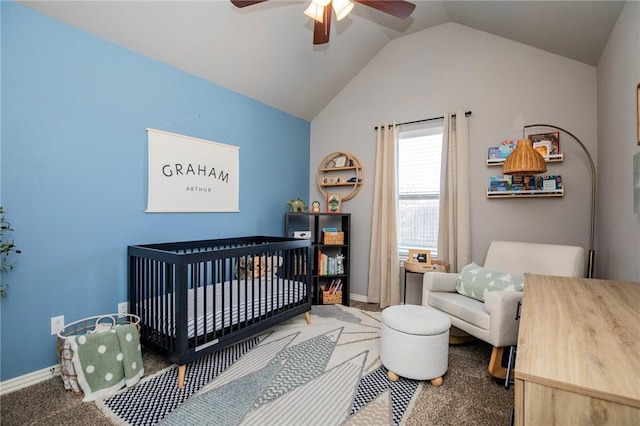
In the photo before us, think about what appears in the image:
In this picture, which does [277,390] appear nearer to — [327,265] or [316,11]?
[327,265]

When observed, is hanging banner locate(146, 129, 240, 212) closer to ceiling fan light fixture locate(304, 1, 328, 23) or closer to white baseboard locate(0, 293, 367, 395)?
white baseboard locate(0, 293, 367, 395)

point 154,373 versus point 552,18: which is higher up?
point 552,18

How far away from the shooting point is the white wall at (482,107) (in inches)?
101

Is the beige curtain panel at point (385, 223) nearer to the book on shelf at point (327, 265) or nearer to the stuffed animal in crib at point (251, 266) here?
the book on shelf at point (327, 265)

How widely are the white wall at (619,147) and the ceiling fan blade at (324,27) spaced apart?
163 centimetres

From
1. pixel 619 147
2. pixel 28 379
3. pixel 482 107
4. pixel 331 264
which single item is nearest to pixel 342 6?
pixel 482 107

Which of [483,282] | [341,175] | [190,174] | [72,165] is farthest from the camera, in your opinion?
[341,175]

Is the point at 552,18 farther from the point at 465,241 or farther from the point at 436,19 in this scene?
the point at 465,241

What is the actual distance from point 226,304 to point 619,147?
2788mm

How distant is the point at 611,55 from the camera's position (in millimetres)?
2047

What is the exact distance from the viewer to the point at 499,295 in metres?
1.92

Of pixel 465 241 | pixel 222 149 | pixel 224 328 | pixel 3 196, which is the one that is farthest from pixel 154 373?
pixel 465 241

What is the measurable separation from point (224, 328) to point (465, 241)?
230 cm

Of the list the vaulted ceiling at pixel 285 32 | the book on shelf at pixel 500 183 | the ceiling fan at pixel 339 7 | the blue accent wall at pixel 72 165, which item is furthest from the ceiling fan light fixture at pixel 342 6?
the book on shelf at pixel 500 183
